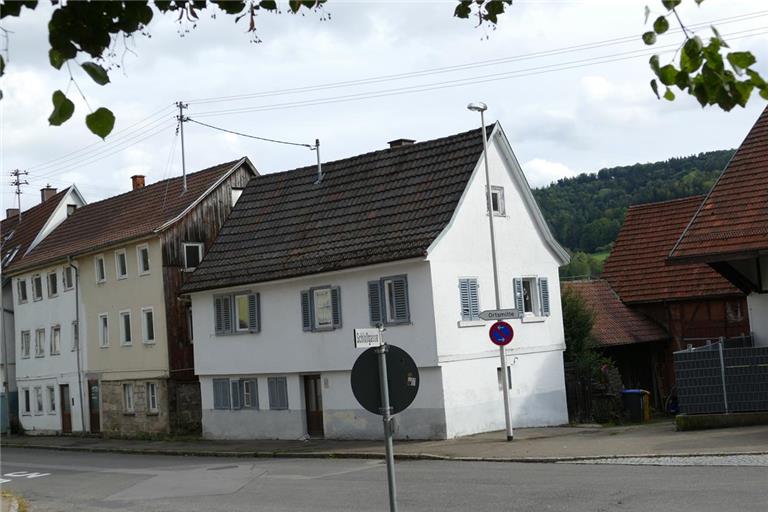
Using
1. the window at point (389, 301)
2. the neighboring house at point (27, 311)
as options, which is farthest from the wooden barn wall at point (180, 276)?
the window at point (389, 301)

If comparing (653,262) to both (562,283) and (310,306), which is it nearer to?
(562,283)

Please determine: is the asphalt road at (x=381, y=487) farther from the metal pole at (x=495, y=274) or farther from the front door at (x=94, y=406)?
the front door at (x=94, y=406)

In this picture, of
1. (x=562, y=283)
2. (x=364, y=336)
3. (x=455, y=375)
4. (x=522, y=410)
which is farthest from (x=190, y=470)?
(x=562, y=283)

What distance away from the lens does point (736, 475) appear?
16.9m

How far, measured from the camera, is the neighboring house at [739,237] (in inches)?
979

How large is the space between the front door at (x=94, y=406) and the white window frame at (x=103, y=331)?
1719 mm

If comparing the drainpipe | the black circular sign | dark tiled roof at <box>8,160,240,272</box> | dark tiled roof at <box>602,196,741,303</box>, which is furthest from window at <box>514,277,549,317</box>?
the black circular sign

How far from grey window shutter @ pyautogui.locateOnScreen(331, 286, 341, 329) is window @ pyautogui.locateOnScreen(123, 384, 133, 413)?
12.5 meters

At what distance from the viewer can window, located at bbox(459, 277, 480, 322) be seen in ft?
97.5

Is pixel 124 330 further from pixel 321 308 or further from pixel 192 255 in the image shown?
pixel 321 308

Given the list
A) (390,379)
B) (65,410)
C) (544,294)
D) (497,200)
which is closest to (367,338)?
(390,379)

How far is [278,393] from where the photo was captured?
Result: 33000 millimetres

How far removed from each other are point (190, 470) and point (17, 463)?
946 cm

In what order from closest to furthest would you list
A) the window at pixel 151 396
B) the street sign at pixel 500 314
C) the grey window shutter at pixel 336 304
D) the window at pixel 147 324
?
the street sign at pixel 500 314 < the grey window shutter at pixel 336 304 < the window at pixel 151 396 < the window at pixel 147 324
